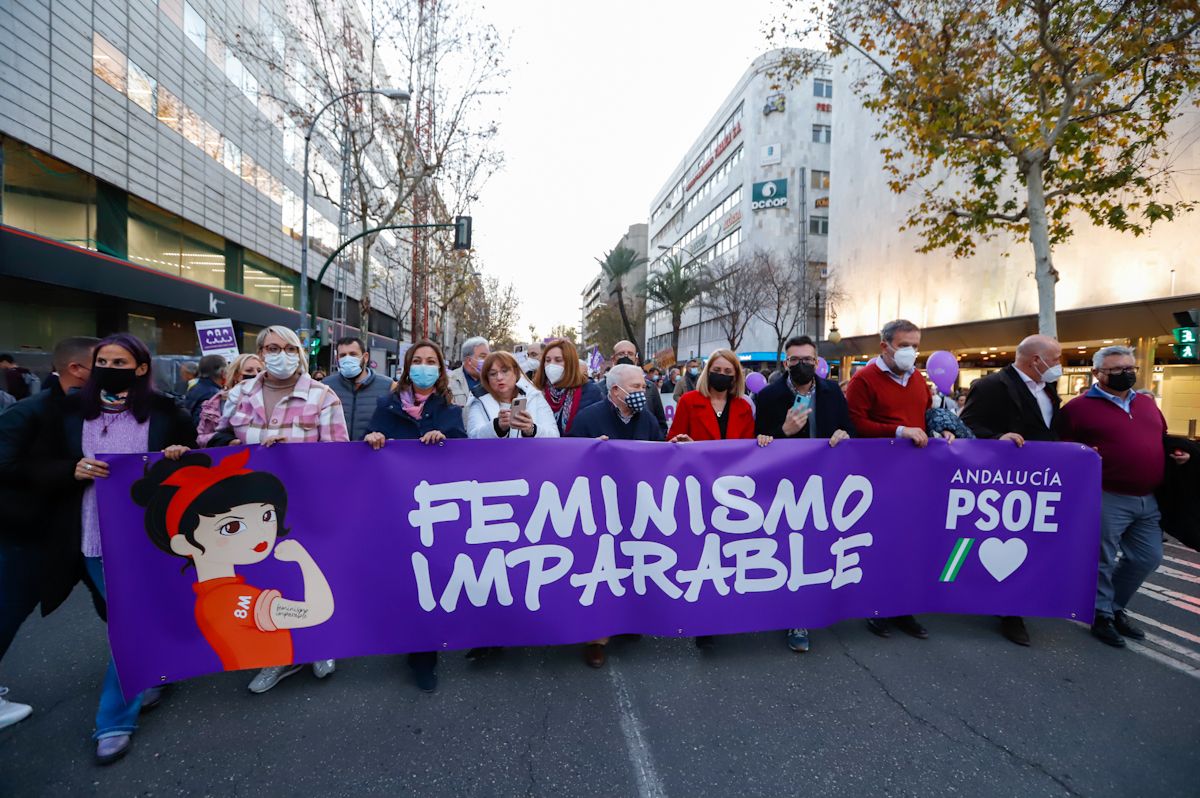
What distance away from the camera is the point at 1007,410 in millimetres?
3781

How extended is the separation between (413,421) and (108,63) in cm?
1848

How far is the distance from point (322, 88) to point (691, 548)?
18537mm

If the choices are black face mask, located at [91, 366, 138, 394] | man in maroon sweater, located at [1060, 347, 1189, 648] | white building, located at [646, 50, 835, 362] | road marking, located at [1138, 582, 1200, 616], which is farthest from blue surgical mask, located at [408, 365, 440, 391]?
white building, located at [646, 50, 835, 362]

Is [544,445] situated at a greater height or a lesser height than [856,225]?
lesser

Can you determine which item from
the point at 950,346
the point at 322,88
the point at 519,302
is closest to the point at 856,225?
the point at 950,346

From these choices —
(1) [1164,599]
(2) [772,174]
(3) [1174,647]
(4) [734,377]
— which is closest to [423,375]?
(4) [734,377]

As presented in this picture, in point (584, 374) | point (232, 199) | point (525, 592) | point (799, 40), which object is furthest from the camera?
point (232, 199)

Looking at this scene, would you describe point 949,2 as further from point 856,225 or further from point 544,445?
point 856,225

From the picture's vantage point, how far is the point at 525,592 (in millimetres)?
3027

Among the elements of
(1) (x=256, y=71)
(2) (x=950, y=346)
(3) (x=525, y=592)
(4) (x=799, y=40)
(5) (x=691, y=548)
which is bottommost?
(3) (x=525, y=592)

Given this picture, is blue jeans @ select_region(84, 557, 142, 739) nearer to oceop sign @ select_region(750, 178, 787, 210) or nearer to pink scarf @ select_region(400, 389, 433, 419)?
pink scarf @ select_region(400, 389, 433, 419)

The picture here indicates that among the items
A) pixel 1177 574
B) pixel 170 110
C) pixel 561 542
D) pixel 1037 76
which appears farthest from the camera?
pixel 170 110

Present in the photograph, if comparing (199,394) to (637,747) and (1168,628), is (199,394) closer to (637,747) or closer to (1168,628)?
(637,747)

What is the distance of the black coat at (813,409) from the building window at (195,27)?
2327 cm
